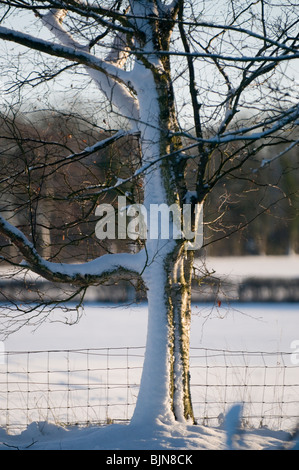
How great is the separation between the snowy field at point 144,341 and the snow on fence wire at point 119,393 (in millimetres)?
289

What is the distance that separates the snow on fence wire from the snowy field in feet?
0.95

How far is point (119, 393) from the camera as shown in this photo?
28.9 ft

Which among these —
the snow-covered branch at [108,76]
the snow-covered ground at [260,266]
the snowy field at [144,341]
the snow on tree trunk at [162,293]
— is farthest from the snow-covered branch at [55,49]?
the snow-covered ground at [260,266]

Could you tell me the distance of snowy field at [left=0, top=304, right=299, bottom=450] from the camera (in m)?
5.08

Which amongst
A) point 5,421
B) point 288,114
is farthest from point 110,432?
point 288,114

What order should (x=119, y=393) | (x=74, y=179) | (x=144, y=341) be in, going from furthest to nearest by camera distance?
1. (x=144, y=341)
2. (x=119, y=393)
3. (x=74, y=179)

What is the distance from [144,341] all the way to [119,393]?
509 centimetres

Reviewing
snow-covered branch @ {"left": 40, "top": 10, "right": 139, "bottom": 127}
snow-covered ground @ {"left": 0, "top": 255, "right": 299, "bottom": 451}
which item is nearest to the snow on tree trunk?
snow-covered branch @ {"left": 40, "top": 10, "right": 139, "bottom": 127}

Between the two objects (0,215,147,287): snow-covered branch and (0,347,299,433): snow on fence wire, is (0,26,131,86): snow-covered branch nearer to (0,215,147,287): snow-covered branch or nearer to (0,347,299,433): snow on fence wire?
(0,215,147,287): snow-covered branch

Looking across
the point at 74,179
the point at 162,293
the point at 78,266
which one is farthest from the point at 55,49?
the point at 162,293

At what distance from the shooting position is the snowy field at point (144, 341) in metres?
5.08

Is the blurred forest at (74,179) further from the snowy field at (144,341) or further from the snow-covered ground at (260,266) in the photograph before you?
the snow-covered ground at (260,266)

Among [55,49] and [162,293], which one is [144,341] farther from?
[55,49]
